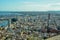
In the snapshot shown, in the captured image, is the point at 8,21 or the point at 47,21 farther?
the point at 47,21

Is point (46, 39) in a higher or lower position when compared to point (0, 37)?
lower

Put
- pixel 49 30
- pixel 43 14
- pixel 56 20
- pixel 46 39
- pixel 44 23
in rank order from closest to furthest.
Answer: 1. pixel 46 39
2. pixel 49 30
3. pixel 44 23
4. pixel 56 20
5. pixel 43 14

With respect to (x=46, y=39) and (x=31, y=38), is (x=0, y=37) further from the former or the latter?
(x=46, y=39)

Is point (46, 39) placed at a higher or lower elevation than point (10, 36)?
lower

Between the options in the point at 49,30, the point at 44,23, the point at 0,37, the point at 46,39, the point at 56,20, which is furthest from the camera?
the point at 56,20

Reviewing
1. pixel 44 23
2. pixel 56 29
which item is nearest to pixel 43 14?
pixel 44 23

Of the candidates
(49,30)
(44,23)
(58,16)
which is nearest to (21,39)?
(49,30)

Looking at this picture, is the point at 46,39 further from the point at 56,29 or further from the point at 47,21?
the point at 47,21

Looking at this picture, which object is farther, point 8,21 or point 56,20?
point 56,20

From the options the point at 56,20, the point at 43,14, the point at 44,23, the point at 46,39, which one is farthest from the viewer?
the point at 43,14
